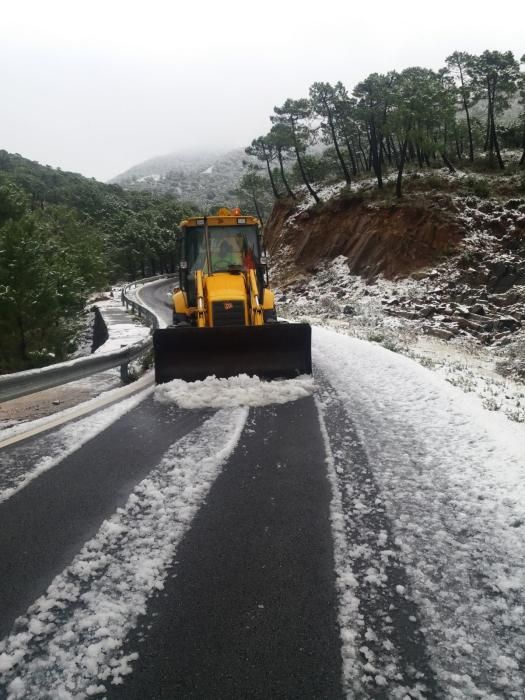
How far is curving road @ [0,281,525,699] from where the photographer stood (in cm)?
179

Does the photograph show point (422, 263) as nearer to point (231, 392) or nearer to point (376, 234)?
point (376, 234)

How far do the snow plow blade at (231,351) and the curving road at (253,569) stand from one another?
8.08 ft

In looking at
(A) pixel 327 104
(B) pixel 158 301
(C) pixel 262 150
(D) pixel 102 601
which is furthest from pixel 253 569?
(C) pixel 262 150

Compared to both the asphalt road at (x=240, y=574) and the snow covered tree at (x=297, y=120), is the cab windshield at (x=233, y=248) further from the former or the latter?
the snow covered tree at (x=297, y=120)

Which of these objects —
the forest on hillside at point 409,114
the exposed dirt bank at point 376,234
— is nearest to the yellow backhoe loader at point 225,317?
the exposed dirt bank at point 376,234

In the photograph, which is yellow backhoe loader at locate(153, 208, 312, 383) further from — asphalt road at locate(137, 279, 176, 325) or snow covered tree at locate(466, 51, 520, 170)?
snow covered tree at locate(466, 51, 520, 170)

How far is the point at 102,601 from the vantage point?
7.21ft

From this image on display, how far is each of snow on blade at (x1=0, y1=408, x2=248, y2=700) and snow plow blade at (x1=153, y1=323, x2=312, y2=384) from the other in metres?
3.49

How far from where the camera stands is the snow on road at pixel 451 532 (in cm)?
187

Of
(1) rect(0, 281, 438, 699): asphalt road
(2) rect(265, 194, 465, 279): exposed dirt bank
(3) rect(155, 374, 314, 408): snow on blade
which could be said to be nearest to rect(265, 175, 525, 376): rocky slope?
(2) rect(265, 194, 465, 279): exposed dirt bank

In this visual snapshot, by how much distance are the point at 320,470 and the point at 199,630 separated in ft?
6.51

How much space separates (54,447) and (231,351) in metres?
3.35

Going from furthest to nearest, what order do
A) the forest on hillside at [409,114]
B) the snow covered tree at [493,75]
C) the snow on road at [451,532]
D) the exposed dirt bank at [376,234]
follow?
the snow covered tree at [493,75] → the forest on hillside at [409,114] → the exposed dirt bank at [376,234] → the snow on road at [451,532]

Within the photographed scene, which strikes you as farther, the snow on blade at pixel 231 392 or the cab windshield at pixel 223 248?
the cab windshield at pixel 223 248
